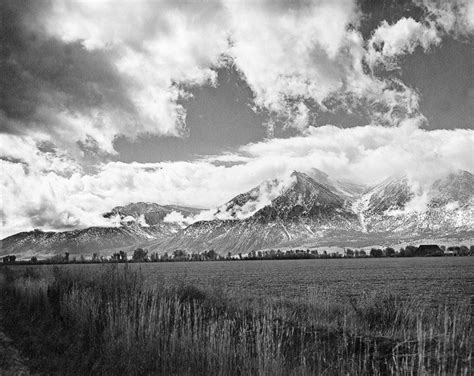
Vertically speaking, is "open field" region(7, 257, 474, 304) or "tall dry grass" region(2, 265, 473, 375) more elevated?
"tall dry grass" region(2, 265, 473, 375)

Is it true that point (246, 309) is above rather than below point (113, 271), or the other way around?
below

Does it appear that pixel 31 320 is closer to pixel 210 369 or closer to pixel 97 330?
pixel 97 330

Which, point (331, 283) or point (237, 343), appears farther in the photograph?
point (331, 283)

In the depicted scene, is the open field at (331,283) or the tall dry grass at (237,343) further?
the open field at (331,283)

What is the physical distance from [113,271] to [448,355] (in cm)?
2092

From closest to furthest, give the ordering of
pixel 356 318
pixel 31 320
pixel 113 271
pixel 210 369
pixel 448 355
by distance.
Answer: pixel 448 355
pixel 210 369
pixel 356 318
pixel 31 320
pixel 113 271

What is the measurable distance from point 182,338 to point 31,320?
13411mm

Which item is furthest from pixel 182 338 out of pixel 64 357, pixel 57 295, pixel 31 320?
pixel 57 295

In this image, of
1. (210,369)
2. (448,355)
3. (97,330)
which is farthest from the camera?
(97,330)

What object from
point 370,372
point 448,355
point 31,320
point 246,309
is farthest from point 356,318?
point 31,320

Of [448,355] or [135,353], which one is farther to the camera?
[135,353]

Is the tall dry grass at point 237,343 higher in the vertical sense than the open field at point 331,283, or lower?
higher

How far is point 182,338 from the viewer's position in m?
14.7

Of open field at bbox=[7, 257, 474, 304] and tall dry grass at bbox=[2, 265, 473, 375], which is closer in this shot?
tall dry grass at bbox=[2, 265, 473, 375]
